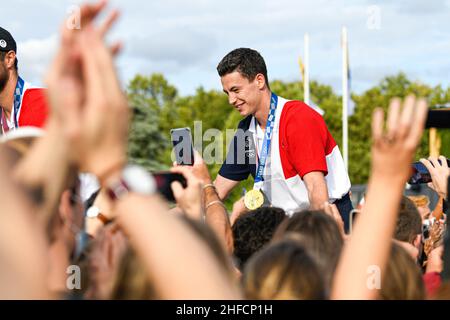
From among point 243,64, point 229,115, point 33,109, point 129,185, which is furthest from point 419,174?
point 229,115

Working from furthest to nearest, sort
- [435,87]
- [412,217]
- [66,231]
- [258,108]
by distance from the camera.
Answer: [435,87] < [258,108] < [412,217] < [66,231]

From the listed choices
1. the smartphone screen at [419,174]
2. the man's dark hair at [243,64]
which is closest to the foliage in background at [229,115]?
the man's dark hair at [243,64]

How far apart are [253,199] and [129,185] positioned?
→ 3.85 metres

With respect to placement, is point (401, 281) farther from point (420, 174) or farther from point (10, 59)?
point (10, 59)

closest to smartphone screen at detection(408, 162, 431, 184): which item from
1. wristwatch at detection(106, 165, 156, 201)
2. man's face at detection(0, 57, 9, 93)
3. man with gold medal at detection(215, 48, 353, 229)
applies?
man with gold medal at detection(215, 48, 353, 229)

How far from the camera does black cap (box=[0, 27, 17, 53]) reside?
538 centimetres

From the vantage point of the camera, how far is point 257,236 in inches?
155

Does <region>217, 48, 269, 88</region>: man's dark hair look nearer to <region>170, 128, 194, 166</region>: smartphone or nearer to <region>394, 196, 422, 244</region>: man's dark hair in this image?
<region>170, 128, 194, 166</region>: smartphone

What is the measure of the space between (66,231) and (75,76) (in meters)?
0.95

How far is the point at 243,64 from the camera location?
20.7 ft

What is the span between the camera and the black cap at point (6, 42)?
17.7ft

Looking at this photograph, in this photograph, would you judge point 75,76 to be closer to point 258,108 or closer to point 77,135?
point 77,135

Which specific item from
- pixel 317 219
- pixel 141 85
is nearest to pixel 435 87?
pixel 141 85

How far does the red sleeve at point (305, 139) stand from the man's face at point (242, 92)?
30 cm
